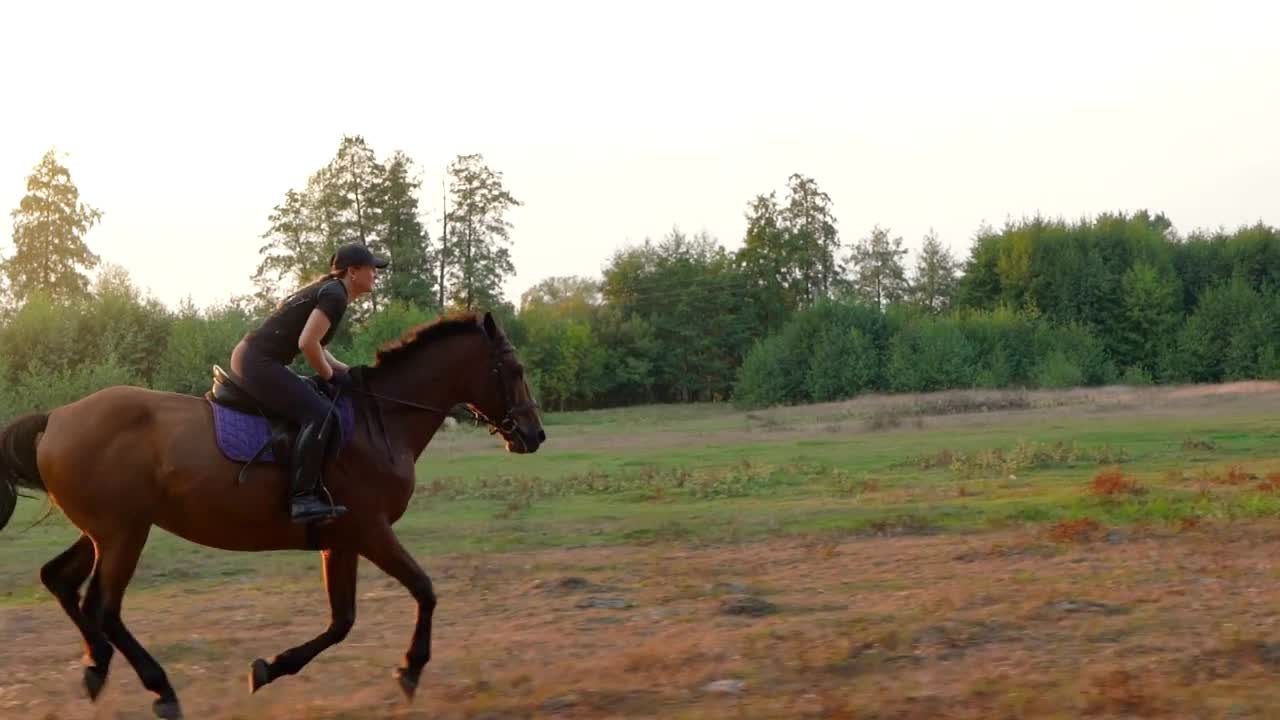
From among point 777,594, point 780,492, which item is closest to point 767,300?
point 780,492

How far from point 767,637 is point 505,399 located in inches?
111

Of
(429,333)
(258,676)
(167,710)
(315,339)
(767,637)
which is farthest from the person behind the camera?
(767,637)

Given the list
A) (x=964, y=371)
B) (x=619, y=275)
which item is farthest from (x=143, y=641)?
(x=619, y=275)

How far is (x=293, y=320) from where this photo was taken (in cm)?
974

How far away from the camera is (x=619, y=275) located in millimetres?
96812

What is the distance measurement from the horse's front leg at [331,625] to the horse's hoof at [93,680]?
100 cm

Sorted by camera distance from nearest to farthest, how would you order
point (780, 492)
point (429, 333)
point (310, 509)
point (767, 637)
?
point (310, 509) < point (429, 333) < point (767, 637) < point (780, 492)

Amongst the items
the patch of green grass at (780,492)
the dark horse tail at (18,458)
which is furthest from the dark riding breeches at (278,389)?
the patch of green grass at (780,492)

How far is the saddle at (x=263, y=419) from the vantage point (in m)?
9.48

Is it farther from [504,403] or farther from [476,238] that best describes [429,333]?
[476,238]

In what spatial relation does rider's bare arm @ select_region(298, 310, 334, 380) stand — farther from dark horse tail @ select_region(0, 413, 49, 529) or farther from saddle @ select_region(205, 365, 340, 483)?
dark horse tail @ select_region(0, 413, 49, 529)

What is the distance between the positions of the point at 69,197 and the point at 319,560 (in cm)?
6474

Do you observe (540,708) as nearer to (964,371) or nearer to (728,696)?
(728,696)

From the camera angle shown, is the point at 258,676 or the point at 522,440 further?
the point at 522,440
